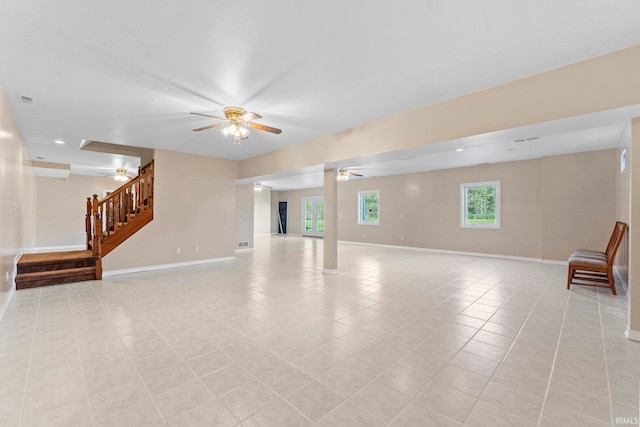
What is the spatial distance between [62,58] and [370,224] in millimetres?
9612

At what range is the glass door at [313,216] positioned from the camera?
1369 centimetres

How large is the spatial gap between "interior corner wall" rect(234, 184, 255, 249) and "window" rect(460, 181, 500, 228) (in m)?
6.99

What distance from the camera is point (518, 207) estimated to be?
290 inches

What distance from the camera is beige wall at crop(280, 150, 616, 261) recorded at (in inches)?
241

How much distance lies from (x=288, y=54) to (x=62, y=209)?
36.9 ft

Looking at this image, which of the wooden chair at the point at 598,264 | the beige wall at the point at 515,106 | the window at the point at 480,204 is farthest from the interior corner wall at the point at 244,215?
the wooden chair at the point at 598,264

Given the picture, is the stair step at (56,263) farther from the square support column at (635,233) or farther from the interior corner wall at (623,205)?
the interior corner wall at (623,205)

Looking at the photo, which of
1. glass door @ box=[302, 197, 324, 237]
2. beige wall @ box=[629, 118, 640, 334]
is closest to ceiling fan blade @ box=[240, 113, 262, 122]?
beige wall @ box=[629, 118, 640, 334]

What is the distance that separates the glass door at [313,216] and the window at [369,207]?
9.30 feet

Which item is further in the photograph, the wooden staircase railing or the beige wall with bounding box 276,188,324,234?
the beige wall with bounding box 276,188,324,234

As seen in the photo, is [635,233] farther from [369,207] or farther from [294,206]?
[294,206]

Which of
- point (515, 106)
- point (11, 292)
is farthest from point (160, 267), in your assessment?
point (515, 106)

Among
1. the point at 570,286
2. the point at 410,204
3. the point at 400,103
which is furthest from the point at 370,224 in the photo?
the point at 400,103

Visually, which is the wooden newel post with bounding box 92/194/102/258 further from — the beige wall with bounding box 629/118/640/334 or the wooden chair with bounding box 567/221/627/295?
the wooden chair with bounding box 567/221/627/295
